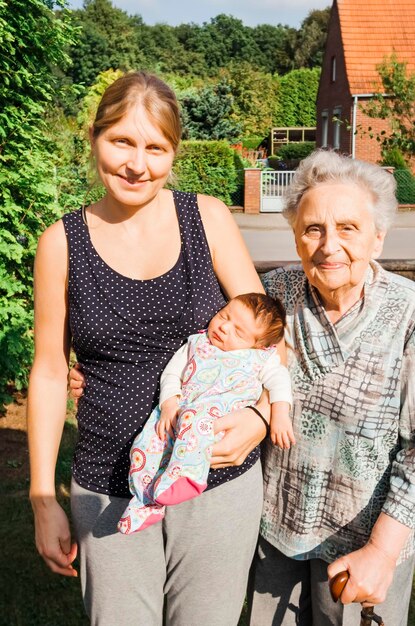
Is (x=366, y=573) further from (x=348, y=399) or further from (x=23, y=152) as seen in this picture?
(x=23, y=152)

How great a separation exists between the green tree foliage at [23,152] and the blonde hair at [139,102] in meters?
3.31

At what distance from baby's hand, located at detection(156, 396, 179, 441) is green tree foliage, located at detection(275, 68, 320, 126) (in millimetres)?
43834

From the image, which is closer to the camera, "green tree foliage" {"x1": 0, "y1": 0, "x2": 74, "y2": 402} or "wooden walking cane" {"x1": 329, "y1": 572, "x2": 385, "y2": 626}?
"wooden walking cane" {"x1": 329, "y1": 572, "x2": 385, "y2": 626}

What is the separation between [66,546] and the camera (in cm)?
193

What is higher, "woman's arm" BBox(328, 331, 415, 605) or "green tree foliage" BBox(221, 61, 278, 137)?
"green tree foliage" BBox(221, 61, 278, 137)

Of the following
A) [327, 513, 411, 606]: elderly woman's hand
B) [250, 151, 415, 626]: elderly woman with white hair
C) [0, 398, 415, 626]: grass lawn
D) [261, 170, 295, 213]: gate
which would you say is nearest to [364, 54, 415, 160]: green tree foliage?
[261, 170, 295, 213]: gate

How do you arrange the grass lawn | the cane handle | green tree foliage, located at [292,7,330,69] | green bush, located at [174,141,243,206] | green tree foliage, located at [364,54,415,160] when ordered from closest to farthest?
the cane handle
the grass lawn
green tree foliage, located at [364,54,415,160]
green bush, located at [174,141,243,206]
green tree foliage, located at [292,7,330,69]

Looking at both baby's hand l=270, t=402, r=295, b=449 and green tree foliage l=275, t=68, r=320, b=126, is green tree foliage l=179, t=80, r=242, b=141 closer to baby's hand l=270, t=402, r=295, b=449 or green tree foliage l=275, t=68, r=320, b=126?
green tree foliage l=275, t=68, r=320, b=126

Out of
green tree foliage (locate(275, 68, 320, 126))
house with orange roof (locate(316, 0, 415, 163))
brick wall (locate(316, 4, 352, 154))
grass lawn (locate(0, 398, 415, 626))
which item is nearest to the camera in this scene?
grass lawn (locate(0, 398, 415, 626))

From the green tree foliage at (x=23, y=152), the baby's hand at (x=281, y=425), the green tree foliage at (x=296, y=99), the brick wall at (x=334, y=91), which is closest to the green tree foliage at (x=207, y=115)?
the brick wall at (x=334, y=91)

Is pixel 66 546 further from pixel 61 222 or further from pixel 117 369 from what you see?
pixel 61 222

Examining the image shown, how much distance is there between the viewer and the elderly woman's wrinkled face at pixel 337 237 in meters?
1.81

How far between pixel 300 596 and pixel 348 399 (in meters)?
0.86

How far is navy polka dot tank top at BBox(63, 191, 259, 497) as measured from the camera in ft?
5.91
